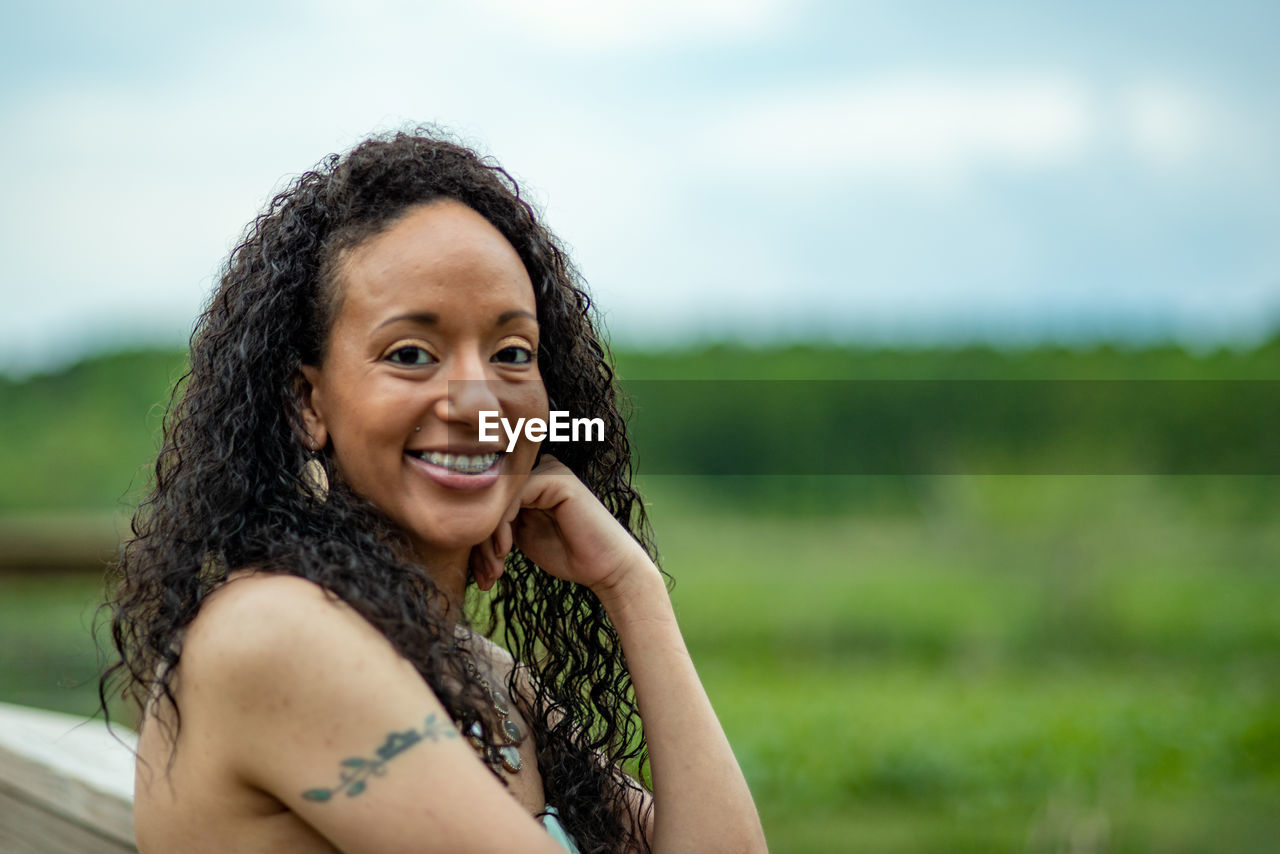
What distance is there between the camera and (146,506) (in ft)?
7.77

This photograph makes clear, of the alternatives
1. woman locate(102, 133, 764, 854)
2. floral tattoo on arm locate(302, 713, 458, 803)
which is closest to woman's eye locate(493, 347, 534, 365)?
woman locate(102, 133, 764, 854)

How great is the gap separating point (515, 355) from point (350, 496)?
1.32 feet

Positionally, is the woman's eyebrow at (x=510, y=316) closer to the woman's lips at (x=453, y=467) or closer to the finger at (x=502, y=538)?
the woman's lips at (x=453, y=467)

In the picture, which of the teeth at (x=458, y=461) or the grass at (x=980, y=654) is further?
the grass at (x=980, y=654)

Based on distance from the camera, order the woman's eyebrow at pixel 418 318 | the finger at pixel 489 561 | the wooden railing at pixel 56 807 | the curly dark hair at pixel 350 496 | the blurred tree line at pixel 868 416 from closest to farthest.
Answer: the curly dark hair at pixel 350 496 < the woman's eyebrow at pixel 418 318 < the wooden railing at pixel 56 807 < the finger at pixel 489 561 < the blurred tree line at pixel 868 416

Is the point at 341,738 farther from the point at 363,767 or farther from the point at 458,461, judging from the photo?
the point at 458,461

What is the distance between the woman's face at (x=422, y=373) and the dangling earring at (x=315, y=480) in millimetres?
31

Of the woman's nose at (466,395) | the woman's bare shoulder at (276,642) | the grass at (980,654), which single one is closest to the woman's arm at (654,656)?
the woman's nose at (466,395)

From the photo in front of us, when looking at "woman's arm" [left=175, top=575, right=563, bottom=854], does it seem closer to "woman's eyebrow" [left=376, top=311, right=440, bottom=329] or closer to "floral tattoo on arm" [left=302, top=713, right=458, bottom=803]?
"floral tattoo on arm" [left=302, top=713, right=458, bottom=803]

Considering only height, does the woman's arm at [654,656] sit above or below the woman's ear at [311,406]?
below

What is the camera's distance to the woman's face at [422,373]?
7.06ft

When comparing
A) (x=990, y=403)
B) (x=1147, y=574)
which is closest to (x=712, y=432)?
(x=990, y=403)

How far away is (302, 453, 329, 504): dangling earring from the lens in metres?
2.18

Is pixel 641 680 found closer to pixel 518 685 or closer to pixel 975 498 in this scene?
pixel 518 685
